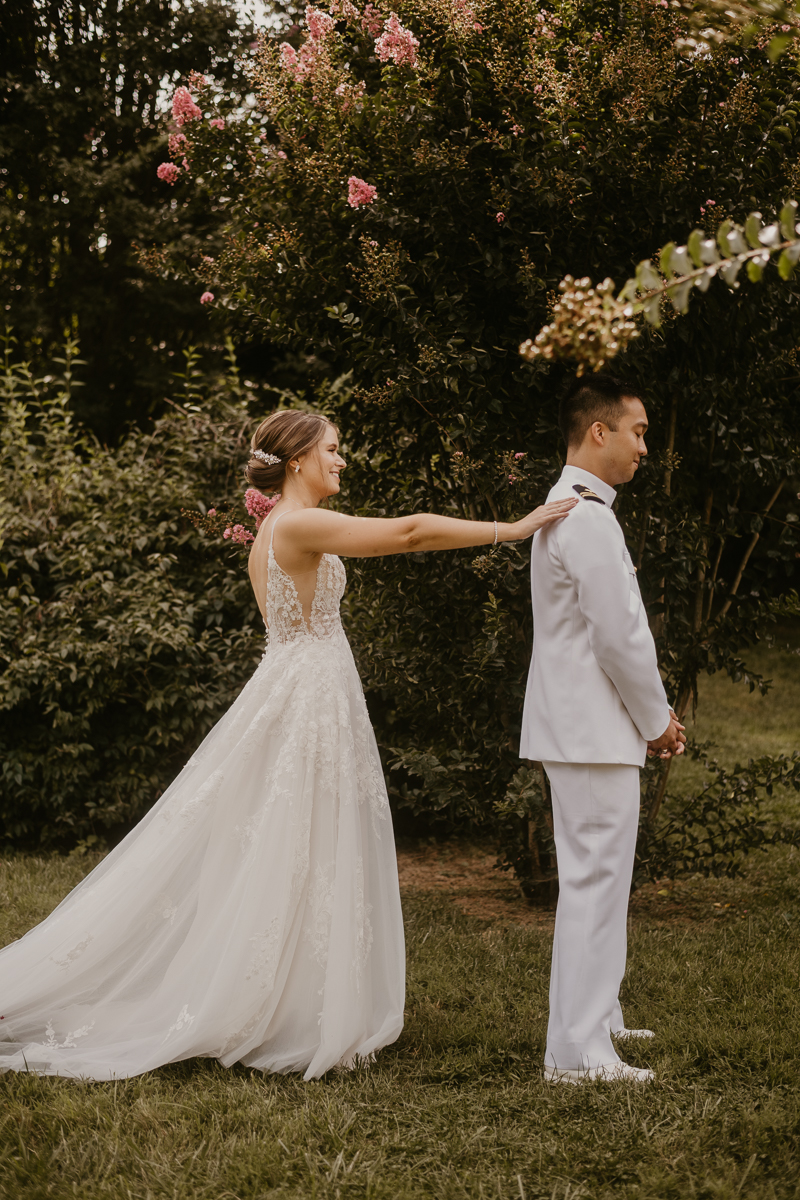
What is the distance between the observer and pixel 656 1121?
3086 mm

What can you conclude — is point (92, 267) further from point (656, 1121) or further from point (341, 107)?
point (656, 1121)

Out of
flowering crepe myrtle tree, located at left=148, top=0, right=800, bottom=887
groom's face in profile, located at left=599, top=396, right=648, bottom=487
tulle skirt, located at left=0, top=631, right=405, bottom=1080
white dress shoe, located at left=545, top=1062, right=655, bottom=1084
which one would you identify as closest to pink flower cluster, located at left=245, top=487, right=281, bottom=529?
flowering crepe myrtle tree, located at left=148, top=0, right=800, bottom=887

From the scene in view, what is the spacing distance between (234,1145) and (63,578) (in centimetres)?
474

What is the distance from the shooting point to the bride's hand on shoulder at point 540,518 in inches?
129

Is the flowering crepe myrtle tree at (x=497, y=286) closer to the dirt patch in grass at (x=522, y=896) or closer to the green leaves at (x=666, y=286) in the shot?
the dirt patch in grass at (x=522, y=896)

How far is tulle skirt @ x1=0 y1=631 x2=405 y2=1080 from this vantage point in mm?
3482

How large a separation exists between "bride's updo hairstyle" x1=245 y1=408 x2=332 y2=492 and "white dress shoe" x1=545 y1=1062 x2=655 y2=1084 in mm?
2318

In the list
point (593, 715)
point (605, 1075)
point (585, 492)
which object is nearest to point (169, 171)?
point (585, 492)

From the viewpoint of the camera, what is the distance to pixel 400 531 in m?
A: 3.43

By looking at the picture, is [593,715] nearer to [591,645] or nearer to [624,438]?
[591,645]

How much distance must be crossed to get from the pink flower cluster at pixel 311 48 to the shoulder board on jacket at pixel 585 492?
8.17 ft

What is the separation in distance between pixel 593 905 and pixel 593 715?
25.1 inches

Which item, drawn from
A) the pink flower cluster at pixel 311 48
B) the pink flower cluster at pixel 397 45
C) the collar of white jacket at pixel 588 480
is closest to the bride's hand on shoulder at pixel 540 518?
the collar of white jacket at pixel 588 480

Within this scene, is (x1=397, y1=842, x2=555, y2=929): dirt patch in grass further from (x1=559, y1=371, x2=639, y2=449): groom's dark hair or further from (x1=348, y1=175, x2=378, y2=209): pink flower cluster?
(x1=348, y1=175, x2=378, y2=209): pink flower cluster
